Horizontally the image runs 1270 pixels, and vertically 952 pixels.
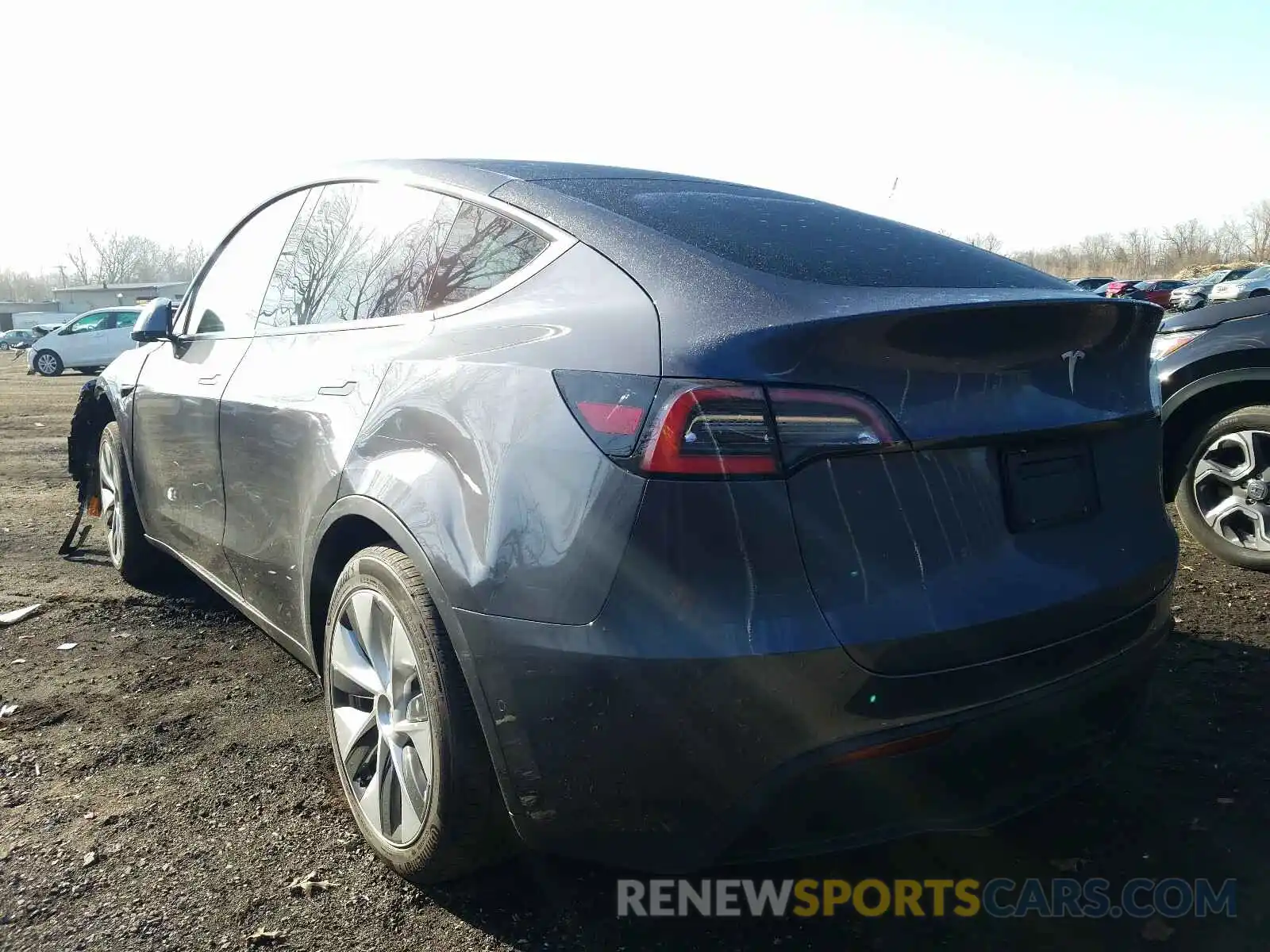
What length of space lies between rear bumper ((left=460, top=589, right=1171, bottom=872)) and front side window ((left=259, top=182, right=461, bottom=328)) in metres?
1.04

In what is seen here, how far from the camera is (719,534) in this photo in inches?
65.9

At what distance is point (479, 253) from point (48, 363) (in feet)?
96.2

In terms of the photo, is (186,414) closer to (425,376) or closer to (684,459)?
(425,376)

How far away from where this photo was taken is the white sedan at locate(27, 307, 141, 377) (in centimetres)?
2694

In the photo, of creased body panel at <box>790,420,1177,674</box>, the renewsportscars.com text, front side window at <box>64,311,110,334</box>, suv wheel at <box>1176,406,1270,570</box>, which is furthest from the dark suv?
front side window at <box>64,311,110,334</box>

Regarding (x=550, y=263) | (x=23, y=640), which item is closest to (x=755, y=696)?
(x=550, y=263)

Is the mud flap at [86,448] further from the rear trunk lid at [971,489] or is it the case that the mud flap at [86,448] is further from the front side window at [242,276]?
the rear trunk lid at [971,489]

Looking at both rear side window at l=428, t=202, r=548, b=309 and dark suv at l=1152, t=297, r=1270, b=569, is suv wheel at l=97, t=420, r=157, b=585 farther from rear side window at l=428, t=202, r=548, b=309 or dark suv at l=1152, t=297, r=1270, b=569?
dark suv at l=1152, t=297, r=1270, b=569

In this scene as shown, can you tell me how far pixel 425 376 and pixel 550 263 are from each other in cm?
37

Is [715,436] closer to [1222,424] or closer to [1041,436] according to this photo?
[1041,436]

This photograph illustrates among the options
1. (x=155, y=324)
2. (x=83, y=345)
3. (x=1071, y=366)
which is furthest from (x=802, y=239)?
(x=83, y=345)

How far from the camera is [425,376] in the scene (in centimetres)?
220

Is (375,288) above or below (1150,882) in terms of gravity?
above

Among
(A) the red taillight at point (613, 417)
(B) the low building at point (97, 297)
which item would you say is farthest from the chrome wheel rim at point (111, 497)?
(B) the low building at point (97, 297)
